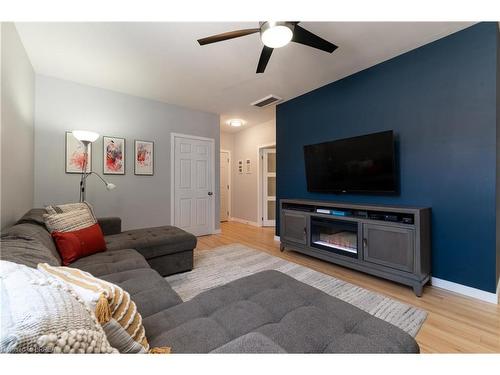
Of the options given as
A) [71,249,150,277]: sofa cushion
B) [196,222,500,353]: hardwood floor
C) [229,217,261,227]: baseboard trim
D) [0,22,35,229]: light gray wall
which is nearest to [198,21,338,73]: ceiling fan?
[0,22,35,229]: light gray wall

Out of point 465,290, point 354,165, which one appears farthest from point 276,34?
point 465,290

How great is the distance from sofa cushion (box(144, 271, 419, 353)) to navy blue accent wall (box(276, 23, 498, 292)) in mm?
1834

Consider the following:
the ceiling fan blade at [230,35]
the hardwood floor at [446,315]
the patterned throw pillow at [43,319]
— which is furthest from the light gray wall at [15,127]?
the hardwood floor at [446,315]

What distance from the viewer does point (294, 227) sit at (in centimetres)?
315

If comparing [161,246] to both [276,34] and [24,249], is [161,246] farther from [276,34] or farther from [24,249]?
[276,34]

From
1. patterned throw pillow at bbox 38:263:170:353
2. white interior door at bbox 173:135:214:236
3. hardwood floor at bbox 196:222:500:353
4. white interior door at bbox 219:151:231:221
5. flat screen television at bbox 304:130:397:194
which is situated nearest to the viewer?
patterned throw pillow at bbox 38:263:170:353

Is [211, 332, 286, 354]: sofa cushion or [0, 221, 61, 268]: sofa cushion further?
[0, 221, 61, 268]: sofa cushion

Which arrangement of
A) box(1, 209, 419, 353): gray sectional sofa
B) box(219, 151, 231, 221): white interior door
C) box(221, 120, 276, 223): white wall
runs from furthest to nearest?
box(219, 151, 231, 221): white interior door, box(221, 120, 276, 223): white wall, box(1, 209, 419, 353): gray sectional sofa

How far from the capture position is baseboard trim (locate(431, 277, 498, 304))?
6.24 ft

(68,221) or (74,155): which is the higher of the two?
(74,155)

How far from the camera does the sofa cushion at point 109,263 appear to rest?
5.16 feet

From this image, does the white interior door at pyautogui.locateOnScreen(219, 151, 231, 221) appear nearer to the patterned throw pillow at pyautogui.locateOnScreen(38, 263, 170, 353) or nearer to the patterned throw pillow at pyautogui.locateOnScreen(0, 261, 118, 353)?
the patterned throw pillow at pyautogui.locateOnScreen(38, 263, 170, 353)

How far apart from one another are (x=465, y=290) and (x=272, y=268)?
73.9 inches
